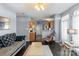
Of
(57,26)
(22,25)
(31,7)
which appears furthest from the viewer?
(22,25)

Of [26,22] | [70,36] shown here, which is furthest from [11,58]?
[26,22]

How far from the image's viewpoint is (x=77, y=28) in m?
4.30

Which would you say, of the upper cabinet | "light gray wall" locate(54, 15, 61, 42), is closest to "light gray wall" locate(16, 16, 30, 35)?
"light gray wall" locate(54, 15, 61, 42)

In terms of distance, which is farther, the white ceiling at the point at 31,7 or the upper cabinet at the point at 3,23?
the upper cabinet at the point at 3,23

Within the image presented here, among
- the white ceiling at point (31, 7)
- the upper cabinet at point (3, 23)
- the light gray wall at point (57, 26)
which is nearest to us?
the white ceiling at point (31, 7)

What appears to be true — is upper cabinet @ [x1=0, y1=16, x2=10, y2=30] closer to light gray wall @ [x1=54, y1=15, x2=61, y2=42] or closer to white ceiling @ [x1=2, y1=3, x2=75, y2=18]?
white ceiling @ [x1=2, y1=3, x2=75, y2=18]

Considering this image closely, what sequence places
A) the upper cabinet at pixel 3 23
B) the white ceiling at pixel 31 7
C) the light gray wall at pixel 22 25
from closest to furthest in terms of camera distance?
the white ceiling at pixel 31 7 < the upper cabinet at pixel 3 23 < the light gray wall at pixel 22 25

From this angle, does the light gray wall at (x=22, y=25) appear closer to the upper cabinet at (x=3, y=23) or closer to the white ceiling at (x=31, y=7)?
the white ceiling at (x=31, y=7)

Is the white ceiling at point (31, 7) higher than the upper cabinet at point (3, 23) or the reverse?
higher

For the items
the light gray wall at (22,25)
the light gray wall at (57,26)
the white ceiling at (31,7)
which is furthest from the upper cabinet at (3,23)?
the light gray wall at (57,26)

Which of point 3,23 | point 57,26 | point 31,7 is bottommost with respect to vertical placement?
point 57,26

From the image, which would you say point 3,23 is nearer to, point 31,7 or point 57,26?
point 31,7

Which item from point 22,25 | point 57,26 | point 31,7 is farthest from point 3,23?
point 57,26

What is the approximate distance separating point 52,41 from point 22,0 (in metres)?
6.49
